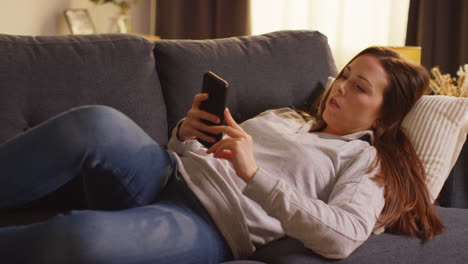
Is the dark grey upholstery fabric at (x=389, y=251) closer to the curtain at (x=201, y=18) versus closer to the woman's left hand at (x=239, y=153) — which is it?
the woman's left hand at (x=239, y=153)

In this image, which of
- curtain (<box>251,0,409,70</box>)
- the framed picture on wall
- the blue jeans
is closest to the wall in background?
the framed picture on wall

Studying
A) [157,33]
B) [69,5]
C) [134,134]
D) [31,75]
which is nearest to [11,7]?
[69,5]

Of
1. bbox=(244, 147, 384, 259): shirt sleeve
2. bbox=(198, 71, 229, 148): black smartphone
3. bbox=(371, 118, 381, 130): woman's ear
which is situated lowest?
bbox=(244, 147, 384, 259): shirt sleeve

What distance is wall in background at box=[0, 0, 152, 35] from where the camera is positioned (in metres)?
3.54

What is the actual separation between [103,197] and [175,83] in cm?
58

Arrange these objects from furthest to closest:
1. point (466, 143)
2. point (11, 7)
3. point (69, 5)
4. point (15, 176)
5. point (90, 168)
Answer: point (69, 5) → point (11, 7) → point (466, 143) → point (90, 168) → point (15, 176)

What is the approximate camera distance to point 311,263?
48.1 inches

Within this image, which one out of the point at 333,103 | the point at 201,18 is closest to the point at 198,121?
the point at 333,103

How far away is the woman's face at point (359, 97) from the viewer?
161cm

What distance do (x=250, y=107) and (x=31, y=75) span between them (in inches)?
27.8

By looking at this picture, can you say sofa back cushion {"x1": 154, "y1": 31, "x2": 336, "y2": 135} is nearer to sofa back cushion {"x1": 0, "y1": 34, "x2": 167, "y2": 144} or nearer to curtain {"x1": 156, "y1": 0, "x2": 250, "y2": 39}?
sofa back cushion {"x1": 0, "y1": 34, "x2": 167, "y2": 144}

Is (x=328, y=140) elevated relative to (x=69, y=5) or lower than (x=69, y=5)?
lower

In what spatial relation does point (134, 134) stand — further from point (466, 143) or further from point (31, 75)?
point (466, 143)

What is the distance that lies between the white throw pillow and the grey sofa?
109 mm
